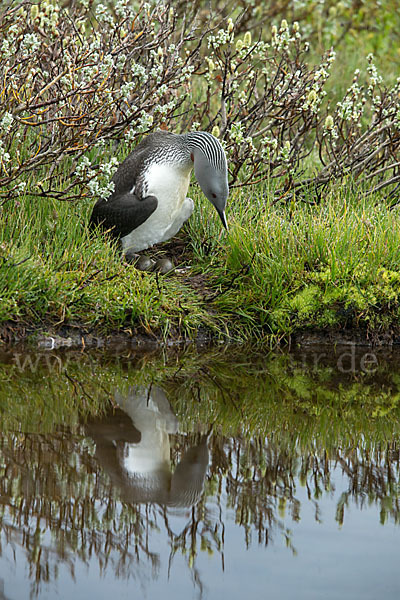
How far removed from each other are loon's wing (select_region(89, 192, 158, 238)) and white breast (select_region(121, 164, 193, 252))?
0.09 meters

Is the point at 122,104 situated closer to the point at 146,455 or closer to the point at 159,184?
the point at 159,184

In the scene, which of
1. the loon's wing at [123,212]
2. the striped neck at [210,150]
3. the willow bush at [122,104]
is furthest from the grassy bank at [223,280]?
the striped neck at [210,150]

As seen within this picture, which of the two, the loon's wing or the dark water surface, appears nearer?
the dark water surface

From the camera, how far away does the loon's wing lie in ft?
20.8

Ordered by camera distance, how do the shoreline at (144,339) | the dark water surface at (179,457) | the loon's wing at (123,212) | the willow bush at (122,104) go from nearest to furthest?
the dark water surface at (179,457) → the shoreline at (144,339) → the willow bush at (122,104) → the loon's wing at (123,212)

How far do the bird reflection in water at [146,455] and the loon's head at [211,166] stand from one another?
1928 millimetres

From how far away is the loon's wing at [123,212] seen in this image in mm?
6332

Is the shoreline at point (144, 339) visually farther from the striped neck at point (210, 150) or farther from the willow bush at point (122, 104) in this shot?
the striped neck at point (210, 150)

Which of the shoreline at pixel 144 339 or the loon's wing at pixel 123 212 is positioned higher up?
the loon's wing at pixel 123 212

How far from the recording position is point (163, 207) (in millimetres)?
6430

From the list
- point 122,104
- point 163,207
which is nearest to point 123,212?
point 163,207

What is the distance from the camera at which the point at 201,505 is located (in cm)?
386

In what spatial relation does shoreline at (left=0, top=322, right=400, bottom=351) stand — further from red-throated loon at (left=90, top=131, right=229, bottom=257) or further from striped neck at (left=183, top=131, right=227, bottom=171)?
striped neck at (left=183, top=131, right=227, bottom=171)

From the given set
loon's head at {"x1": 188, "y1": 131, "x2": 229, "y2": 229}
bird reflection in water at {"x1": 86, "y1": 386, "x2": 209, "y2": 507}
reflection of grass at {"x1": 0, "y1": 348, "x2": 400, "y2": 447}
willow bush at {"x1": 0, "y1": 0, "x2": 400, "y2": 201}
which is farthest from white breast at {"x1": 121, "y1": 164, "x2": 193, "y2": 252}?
bird reflection in water at {"x1": 86, "y1": 386, "x2": 209, "y2": 507}
